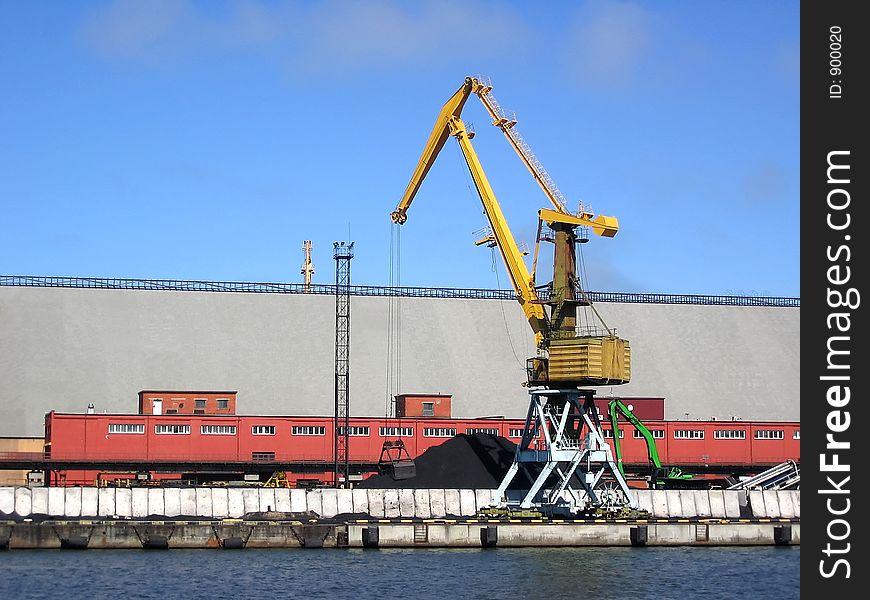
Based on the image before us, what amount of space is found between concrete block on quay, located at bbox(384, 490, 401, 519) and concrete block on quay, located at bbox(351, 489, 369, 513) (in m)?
0.94

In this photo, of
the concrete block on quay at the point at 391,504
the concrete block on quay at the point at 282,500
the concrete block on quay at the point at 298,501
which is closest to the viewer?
the concrete block on quay at the point at 282,500

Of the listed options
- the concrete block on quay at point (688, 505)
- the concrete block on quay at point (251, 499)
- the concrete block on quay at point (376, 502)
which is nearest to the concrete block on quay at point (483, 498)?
the concrete block on quay at point (376, 502)

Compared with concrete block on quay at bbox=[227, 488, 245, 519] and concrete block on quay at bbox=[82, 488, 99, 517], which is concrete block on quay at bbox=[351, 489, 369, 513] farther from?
concrete block on quay at bbox=[82, 488, 99, 517]

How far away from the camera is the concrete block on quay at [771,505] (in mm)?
67938

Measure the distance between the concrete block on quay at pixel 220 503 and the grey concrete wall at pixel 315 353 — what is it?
31.5 metres

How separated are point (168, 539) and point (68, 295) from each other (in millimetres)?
47086

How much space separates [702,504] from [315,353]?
124ft

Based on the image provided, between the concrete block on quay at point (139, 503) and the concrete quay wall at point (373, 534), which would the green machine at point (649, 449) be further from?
the concrete block on quay at point (139, 503)

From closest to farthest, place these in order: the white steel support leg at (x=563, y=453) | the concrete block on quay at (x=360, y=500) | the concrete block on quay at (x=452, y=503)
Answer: the concrete block on quay at (x=360, y=500) < the concrete block on quay at (x=452, y=503) < the white steel support leg at (x=563, y=453)

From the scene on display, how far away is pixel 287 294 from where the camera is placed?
101812 millimetres

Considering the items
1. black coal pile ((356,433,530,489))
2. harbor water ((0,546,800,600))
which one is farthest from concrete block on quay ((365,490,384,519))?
harbor water ((0,546,800,600))

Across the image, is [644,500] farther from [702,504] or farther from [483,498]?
[483,498]

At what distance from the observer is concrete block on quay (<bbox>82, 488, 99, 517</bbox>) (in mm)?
58812
